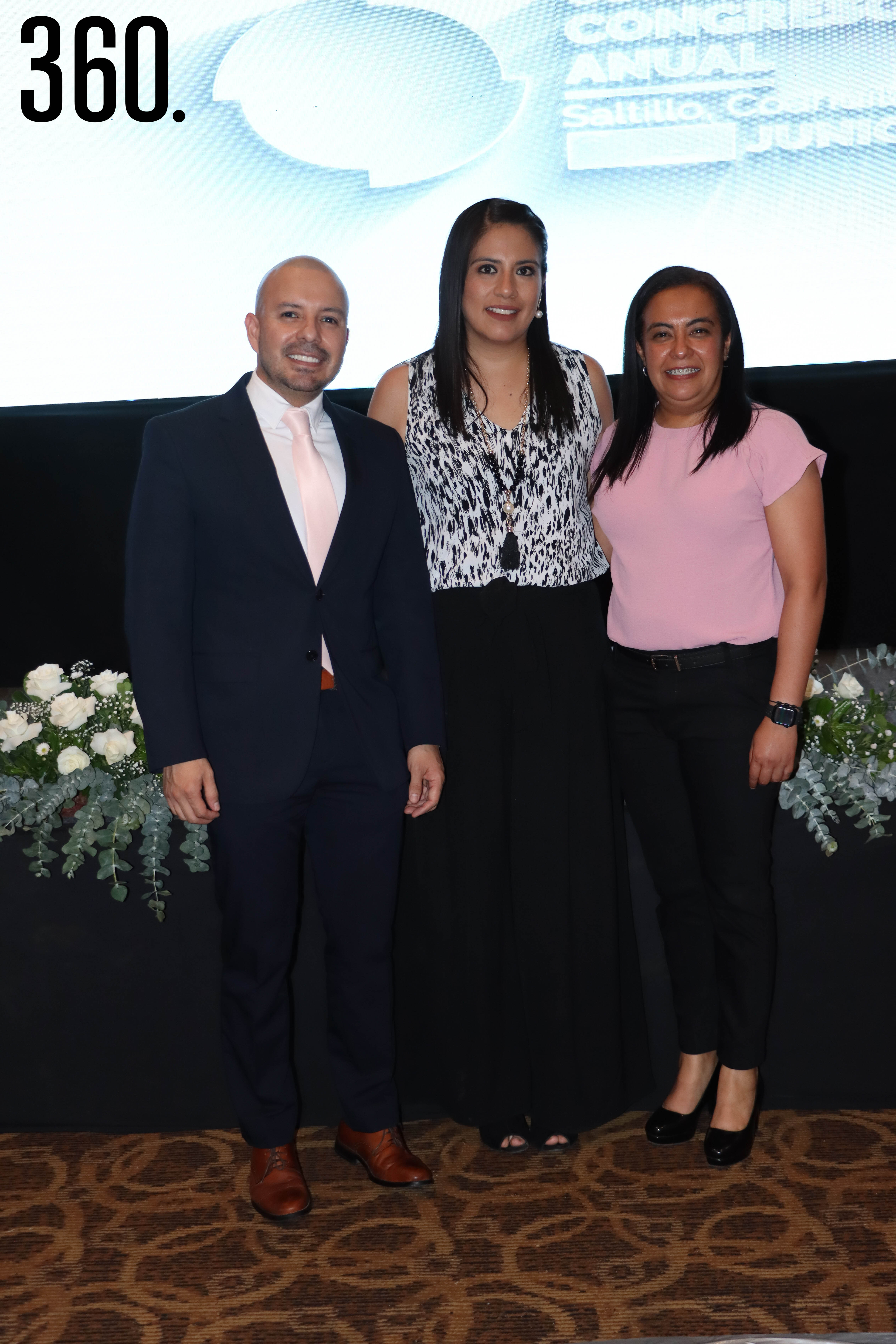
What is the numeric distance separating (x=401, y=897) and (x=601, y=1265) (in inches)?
29.9

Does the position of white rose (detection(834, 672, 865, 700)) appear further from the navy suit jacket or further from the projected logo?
the projected logo

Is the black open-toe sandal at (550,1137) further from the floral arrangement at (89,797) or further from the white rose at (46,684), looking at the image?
the white rose at (46,684)

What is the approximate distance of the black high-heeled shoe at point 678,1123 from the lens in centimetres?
231

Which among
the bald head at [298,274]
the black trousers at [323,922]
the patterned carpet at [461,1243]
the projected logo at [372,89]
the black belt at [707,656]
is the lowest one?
the patterned carpet at [461,1243]

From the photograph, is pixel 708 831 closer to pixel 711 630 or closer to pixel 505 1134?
pixel 711 630

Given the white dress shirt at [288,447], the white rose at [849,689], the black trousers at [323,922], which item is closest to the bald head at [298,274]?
the white dress shirt at [288,447]

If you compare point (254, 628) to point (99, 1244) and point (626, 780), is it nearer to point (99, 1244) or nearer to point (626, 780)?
point (626, 780)

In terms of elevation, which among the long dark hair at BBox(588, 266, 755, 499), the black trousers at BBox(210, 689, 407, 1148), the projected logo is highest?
the projected logo

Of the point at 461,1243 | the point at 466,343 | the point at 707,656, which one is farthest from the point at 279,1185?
the point at 466,343

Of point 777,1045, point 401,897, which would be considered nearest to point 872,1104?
point 777,1045

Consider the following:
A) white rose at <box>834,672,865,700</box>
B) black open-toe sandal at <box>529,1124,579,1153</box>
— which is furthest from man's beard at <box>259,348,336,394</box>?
black open-toe sandal at <box>529,1124,579,1153</box>

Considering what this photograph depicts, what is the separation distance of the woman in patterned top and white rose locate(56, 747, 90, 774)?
0.68 metres

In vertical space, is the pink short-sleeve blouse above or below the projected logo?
below

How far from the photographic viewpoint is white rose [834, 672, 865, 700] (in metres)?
2.46
